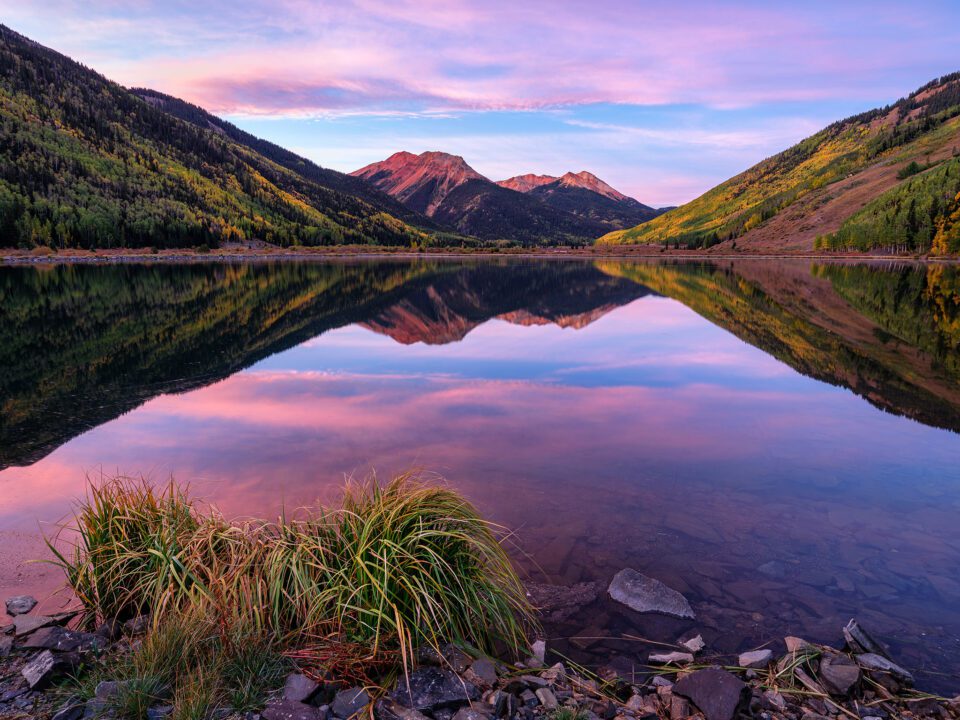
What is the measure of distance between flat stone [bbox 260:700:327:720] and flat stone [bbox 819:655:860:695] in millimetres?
5378

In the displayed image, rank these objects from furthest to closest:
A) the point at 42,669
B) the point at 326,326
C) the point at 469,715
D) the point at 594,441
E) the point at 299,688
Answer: the point at 326,326
the point at 594,441
the point at 42,669
the point at 299,688
the point at 469,715

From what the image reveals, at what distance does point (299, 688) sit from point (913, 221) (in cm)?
17162

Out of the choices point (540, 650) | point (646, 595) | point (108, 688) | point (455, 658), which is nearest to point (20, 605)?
point (108, 688)

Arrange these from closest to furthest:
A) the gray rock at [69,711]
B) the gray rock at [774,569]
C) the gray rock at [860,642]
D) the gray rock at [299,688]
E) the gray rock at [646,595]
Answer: the gray rock at [69,711] → the gray rock at [299,688] → the gray rock at [860,642] → the gray rock at [646,595] → the gray rock at [774,569]

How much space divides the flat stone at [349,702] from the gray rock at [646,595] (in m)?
3.95

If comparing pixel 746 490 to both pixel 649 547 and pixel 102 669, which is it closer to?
pixel 649 547

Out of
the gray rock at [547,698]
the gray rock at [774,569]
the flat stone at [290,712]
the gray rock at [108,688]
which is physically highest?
the gray rock at [108,688]

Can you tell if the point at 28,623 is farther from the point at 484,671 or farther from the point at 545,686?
the point at 545,686

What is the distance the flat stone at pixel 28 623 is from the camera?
669 centimetres

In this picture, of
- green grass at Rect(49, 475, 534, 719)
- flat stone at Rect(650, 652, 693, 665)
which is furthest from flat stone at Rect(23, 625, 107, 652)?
flat stone at Rect(650, 652, 693, 665)

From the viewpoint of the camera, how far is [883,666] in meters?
6.32

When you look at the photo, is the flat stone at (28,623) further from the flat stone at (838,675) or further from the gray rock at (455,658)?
the flat stone at (838,675)

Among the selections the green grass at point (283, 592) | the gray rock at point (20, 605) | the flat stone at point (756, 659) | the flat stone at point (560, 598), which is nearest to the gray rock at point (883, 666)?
the flat stone at point (756, 659)

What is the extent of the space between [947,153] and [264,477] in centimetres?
26577
